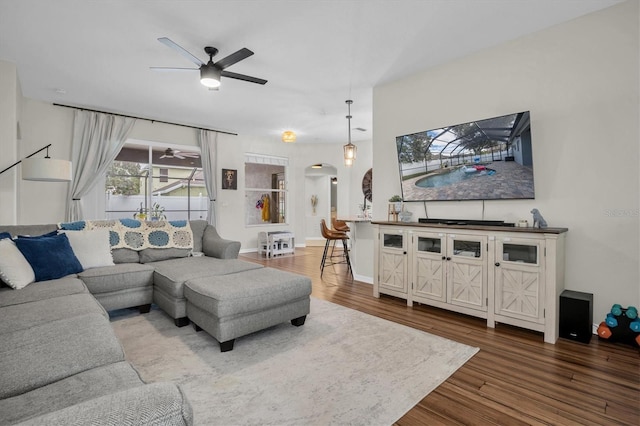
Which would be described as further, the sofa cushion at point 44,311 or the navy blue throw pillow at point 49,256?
the navy blue throw pillow at point 49,256

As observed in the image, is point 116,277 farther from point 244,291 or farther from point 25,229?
point 244,291

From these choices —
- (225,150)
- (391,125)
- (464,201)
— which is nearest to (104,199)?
(225,150)

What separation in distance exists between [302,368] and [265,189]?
662 centimetres

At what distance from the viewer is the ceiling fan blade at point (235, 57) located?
2969mm

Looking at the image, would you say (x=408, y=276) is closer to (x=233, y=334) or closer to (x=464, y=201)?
(x=464, y=201)

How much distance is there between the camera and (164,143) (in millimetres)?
6633

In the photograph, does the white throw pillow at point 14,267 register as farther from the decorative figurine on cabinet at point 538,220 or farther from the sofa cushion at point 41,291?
the decorative figurine on cabinet at point 538,220

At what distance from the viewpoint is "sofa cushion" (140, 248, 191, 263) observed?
3.83 metres

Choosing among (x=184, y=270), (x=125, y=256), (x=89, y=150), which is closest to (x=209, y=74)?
(x=184, y=270)

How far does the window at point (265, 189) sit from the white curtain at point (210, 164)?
97 cm

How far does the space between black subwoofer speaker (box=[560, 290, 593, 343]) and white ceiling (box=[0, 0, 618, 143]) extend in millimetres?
2515

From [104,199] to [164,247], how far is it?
9.93ft

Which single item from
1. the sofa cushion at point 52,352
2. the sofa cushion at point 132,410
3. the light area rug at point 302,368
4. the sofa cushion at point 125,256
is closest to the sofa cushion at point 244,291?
the light area rug at point 302,368

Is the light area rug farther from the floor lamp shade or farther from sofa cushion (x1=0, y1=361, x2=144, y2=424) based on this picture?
the floor lamp shade
